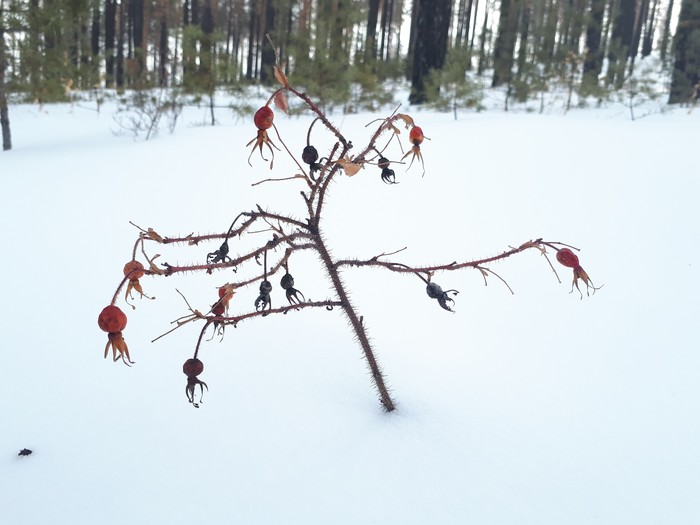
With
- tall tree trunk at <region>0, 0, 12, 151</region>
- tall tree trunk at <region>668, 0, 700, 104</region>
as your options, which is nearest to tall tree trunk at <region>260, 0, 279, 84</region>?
tall tree trunk at <region>0, 0, 12, 151</region>

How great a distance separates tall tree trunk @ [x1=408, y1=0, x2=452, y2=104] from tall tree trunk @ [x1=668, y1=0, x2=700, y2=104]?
13.9 ft

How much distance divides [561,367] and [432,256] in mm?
677

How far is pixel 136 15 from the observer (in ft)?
55.6

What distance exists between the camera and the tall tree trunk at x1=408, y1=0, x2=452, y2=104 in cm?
712

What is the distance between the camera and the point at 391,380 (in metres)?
1.15

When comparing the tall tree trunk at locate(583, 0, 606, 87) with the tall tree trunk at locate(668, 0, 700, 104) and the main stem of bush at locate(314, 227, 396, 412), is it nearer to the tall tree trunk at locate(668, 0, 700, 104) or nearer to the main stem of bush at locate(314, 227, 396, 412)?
the tall tree trunk at locate(668, 0, 700, 104)

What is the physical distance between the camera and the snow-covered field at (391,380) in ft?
2.76

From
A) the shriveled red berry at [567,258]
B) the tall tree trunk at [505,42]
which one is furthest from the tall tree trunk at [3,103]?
the tall tree trunk at [505,42]

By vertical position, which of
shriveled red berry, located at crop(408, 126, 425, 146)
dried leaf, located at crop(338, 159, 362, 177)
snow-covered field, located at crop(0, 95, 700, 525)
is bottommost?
snow-covered field, located at crop(0, 95, 700, 525)

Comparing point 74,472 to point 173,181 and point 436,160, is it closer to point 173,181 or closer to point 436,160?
point 173,181

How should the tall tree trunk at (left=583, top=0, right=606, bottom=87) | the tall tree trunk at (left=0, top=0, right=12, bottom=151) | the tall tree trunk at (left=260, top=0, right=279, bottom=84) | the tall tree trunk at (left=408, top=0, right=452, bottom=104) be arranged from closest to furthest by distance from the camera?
1. the tall tree trunk at (left=0, top=0, right=12, bottom=151)
2. the tall tree trunk at (left=408, top=0, right=452, bottom=104)
3. the tall tree trunk at (left=583, top=0, right=606, bottom=87)
4. the tall tree trunk at (left=260, top=0, right=279, bottom=84)

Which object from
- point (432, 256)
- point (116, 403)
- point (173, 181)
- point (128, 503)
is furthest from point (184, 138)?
point (128, 503)

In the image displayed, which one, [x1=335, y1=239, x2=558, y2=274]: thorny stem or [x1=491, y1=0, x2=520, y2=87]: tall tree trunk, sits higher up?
[x1=491, y1=0, x2=520, y2=87]: tall tree trunk

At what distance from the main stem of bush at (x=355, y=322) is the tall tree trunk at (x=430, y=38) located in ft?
21.7
